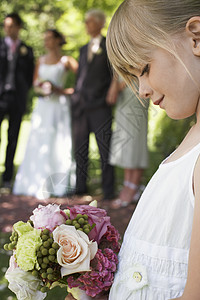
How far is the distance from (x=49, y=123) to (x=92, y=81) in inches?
35.5

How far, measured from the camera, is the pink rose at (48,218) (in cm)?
119

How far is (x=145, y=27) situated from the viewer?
1.11 m

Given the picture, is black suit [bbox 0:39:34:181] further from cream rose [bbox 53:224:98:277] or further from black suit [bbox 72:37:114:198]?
cream rose [bbox 53:224:98:277]

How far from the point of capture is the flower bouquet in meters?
1.12

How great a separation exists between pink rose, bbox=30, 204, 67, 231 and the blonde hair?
0.45 metres

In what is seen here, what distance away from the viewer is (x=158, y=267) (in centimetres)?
110

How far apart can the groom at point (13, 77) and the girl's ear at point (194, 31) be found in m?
5.13

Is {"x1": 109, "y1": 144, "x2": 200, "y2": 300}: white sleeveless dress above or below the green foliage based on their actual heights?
above

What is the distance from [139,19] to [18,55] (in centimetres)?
509

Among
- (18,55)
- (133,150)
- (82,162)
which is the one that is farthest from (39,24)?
(82,162)

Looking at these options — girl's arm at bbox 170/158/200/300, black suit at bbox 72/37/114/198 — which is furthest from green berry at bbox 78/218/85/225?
black suit at bbox 72/37/114/198

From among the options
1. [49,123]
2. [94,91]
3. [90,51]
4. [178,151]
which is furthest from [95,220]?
[49,123]

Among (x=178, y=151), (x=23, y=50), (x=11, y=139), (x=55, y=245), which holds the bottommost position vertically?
(x=11, y=139)

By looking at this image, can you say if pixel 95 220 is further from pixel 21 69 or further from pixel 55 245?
pixel 21 69
